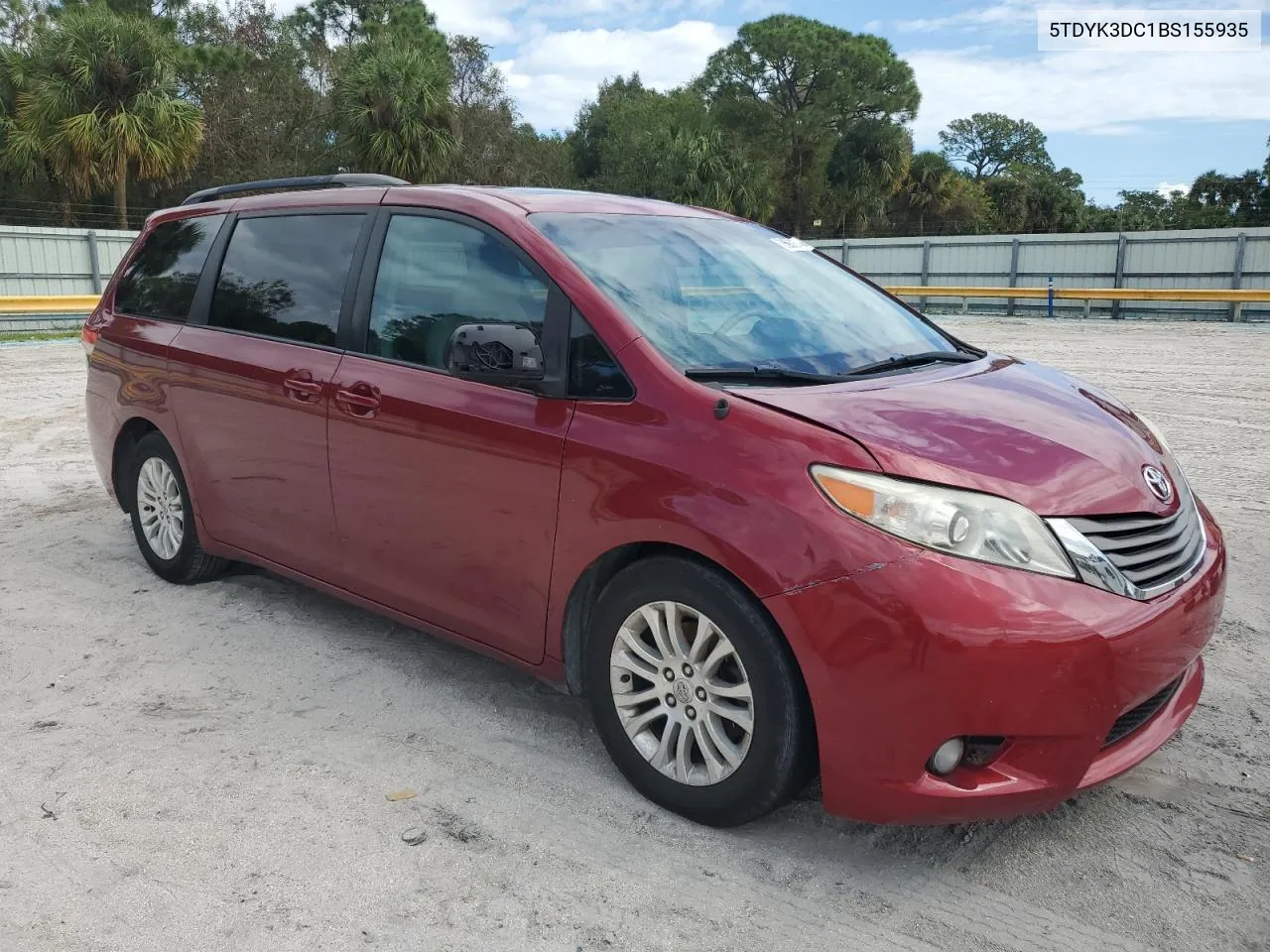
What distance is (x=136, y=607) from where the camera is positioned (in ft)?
15.8

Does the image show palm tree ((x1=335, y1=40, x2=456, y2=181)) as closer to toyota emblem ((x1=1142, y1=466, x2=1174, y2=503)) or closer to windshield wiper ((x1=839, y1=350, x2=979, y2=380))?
windshield wiper ((x1=839, y1=350, x2=979, y2=380))

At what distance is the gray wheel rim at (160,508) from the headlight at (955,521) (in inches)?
135

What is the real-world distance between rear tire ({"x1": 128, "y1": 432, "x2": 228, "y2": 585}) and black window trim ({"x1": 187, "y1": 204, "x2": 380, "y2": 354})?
2.22ft

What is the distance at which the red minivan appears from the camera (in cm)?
260

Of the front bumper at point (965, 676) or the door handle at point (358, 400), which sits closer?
the front bumper at point (965, 676)

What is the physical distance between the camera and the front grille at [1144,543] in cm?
272

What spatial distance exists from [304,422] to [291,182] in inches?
51.2

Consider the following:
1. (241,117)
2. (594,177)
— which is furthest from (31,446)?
(594,177)

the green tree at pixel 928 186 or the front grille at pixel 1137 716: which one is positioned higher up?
the green tree at pixel 928 186

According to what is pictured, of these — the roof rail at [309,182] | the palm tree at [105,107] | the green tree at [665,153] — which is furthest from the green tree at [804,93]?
the roof rail at [309,182]

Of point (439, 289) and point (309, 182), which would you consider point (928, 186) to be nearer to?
point (309, 182)

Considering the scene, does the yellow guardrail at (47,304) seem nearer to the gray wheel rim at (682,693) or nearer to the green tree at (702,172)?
the gray wheel rim at (682,693)

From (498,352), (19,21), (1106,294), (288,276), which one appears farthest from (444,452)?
(19,21)

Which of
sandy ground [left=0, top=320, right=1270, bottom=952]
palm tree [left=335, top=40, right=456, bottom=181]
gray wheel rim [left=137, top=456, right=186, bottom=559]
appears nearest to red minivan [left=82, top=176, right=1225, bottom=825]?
sandy ground [left=0, top=320, right=1270, bottom=952]
